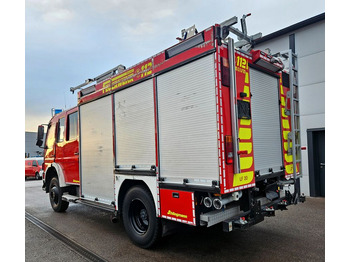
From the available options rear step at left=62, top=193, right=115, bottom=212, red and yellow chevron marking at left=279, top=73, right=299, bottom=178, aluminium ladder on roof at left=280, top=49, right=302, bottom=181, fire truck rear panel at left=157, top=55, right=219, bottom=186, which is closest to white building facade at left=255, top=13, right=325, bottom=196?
aluminium ladder on roof at left=280, top=49, right=302, bottom=181

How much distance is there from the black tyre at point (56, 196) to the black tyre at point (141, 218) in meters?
3.28

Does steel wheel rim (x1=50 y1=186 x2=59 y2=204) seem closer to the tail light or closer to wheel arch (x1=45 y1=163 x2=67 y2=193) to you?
wheel arch (x1=45 y1=163 x2=67 y2=193)

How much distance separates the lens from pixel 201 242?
4656 mm

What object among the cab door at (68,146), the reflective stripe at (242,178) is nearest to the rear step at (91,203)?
the cab door at (68,146)

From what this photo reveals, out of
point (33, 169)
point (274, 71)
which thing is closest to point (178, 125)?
point (274, 71)

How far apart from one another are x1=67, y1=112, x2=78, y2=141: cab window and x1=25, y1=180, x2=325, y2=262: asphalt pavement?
2121 millimetres

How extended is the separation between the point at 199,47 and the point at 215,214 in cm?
227

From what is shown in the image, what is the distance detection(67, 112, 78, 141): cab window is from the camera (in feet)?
21.9

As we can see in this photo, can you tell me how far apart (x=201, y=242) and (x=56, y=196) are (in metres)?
4.80

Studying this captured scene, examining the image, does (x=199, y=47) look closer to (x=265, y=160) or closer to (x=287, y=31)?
A: (x=265, y=160)

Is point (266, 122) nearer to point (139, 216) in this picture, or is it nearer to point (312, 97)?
point (139, 216)

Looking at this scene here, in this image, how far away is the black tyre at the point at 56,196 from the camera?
7349 millimetres

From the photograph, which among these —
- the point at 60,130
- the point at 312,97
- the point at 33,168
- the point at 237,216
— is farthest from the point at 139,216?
the point at 33,168

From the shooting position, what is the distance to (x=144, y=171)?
14.8 ft
